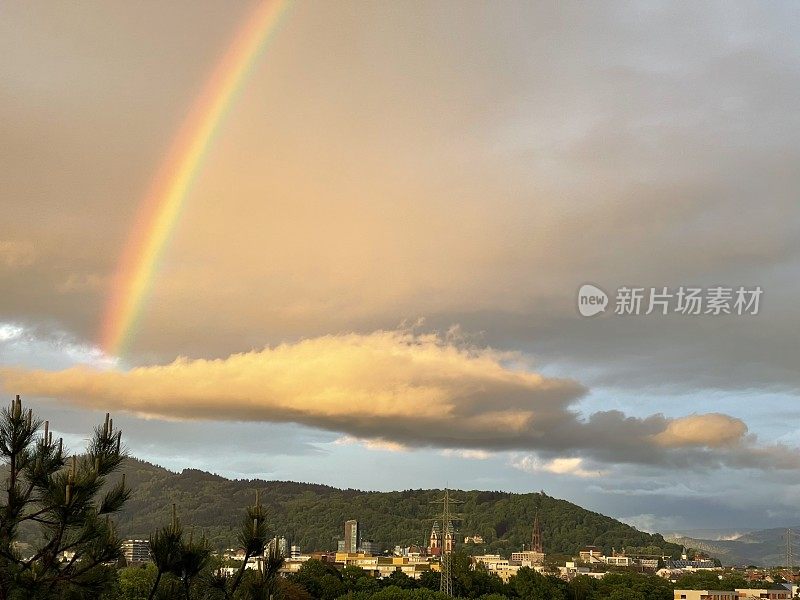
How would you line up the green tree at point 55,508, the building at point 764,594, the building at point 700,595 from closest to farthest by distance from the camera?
the green tree at point 55,508
the building at point 700,595
the building at point 764,594

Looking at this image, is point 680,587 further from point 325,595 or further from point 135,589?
point 135,589

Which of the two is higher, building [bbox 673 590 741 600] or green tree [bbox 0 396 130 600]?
green tree [bbox 0 396 130 600]

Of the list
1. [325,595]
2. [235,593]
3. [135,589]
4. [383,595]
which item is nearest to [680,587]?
[325,595]

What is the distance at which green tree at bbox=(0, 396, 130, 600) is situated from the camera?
17.2 metres

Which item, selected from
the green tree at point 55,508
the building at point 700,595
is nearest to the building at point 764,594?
the building at point 700,595

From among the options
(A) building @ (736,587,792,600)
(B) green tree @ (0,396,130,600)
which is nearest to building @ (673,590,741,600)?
(A) building @ (736,587,792,600)

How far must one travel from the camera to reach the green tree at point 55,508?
17156 mm

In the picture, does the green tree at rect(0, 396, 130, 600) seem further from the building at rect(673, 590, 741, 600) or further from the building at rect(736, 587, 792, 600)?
the building at rect(736, 587, 792, 600)

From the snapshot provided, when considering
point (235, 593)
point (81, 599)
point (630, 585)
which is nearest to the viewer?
point (81, 599)

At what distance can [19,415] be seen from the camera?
58.3ft

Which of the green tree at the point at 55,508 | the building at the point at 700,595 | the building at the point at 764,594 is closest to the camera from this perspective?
the green tree at the point at 55,508

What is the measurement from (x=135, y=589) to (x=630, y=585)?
9195cm

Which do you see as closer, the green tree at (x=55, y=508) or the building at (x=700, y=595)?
the green tree at (x=55, y=508)

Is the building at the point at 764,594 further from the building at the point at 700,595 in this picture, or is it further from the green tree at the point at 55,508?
the green tree at the point at 55,508
